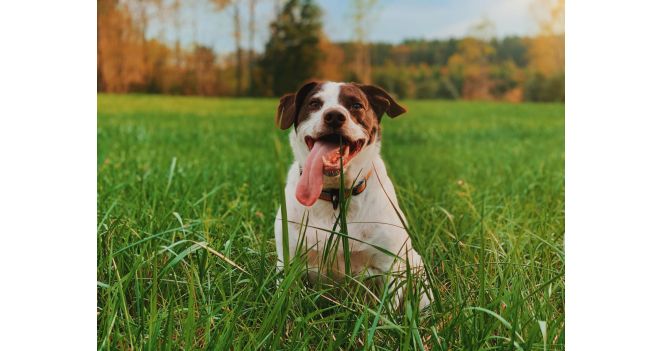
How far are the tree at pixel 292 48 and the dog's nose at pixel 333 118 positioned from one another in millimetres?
890

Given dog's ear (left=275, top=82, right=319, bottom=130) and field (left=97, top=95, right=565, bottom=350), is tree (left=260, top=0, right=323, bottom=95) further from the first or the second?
dog's ear (left=275, top=82, right=319, bottom=130)

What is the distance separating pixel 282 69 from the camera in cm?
267

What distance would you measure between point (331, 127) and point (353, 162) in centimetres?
15

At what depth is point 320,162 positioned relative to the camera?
156cm

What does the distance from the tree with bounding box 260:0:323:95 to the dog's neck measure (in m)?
Answer: 0.81

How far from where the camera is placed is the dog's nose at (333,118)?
1.53m

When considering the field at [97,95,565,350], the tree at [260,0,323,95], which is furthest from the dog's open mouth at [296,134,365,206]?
the tree at [260,0,323,95]

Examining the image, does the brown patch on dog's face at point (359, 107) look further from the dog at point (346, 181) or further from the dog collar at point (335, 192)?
the dog collar at point (335, 192)

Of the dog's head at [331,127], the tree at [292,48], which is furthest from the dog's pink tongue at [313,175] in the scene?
the tree at [292,48]

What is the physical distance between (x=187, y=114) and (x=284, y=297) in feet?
6.64

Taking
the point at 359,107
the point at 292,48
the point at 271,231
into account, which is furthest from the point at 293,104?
the point at 292,48
